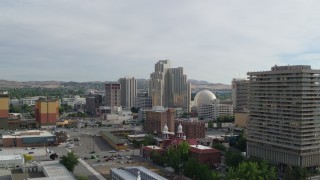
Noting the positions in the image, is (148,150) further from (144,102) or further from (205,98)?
(144,102)

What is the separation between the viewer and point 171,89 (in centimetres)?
14500

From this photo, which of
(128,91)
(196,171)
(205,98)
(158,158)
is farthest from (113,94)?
(196,171)

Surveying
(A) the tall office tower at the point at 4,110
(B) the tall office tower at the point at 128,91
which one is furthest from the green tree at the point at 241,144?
(B) the tall office tower at the point at 128,91

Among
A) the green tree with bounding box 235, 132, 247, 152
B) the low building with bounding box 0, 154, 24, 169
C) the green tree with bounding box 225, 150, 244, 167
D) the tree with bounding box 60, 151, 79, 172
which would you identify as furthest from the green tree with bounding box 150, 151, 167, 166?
the low building with bounding box 0, 154, 24, 169

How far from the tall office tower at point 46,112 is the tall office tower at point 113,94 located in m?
34.8

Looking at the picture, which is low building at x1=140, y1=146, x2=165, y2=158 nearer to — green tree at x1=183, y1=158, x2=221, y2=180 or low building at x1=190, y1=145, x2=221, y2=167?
low building at x1=190, y1=145, x2=221, y2=167

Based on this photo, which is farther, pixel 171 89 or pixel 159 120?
pixel 171 89

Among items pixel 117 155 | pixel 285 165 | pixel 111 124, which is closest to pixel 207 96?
pixel 111 124

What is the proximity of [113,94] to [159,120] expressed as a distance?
51904 millimetres

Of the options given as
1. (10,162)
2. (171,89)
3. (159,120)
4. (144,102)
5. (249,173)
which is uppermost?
(171,89)

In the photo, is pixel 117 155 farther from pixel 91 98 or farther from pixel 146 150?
pixel 91 98

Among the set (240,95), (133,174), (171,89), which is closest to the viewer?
(133,174)

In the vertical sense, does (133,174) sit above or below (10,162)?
above

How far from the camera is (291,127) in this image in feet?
173
